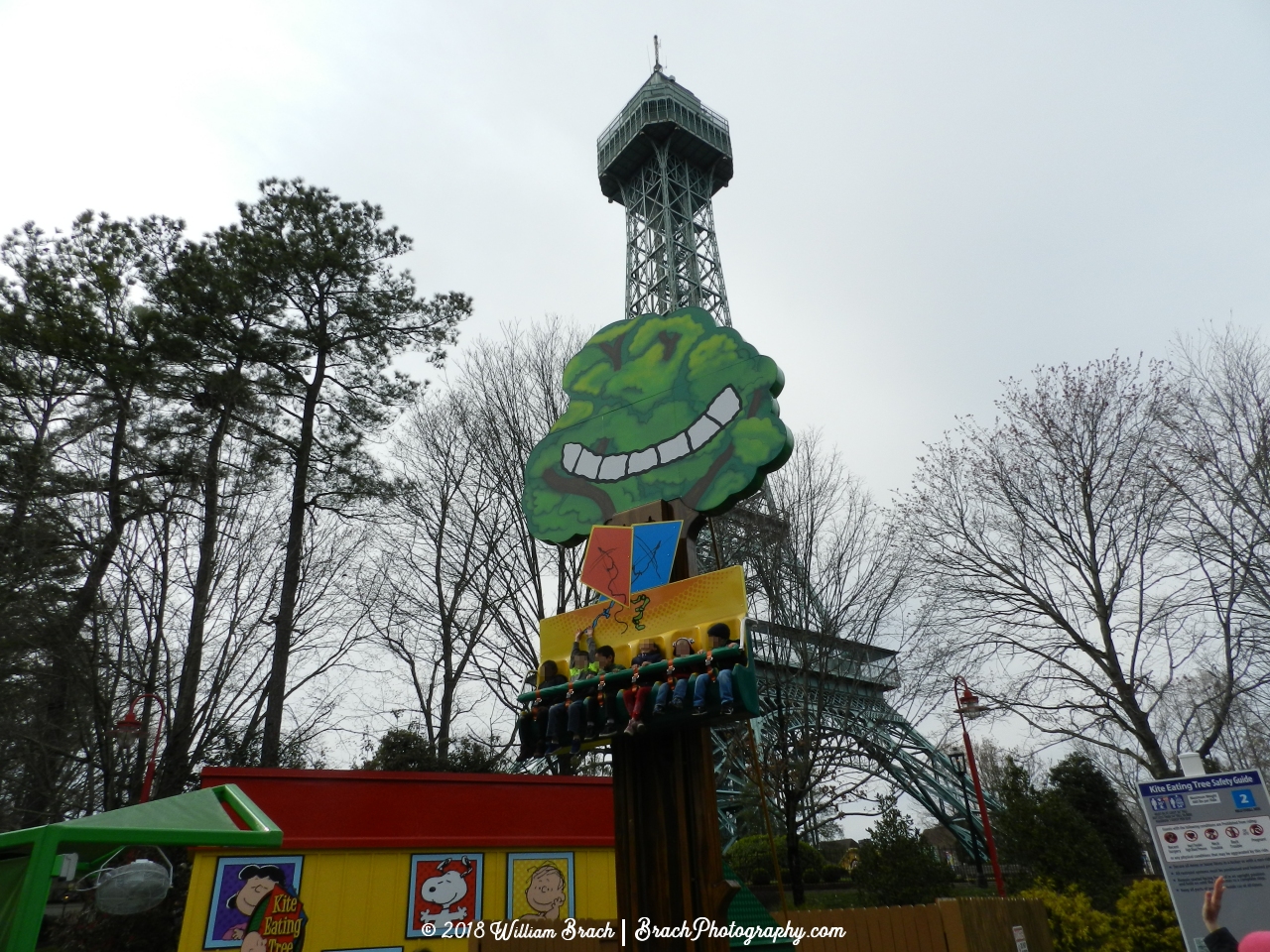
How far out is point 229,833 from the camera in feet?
14.8

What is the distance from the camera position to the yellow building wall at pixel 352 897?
815 centimetres

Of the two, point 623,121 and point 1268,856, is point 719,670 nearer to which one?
point 1268,856

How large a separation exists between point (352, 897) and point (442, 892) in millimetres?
1060

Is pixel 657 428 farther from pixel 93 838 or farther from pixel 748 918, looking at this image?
pixel 93 838

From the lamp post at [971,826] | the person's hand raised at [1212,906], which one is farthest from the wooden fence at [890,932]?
the lamp post at [971,826]

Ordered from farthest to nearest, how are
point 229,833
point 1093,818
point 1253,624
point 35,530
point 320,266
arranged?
point 1093,818, point 320,266, point 1253,624, point 35,530, point 229,833

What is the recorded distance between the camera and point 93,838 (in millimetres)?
4016

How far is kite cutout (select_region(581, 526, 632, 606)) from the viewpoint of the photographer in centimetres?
786

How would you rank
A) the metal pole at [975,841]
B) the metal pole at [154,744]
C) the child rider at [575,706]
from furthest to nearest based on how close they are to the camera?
the metal pole at [975,841] → the metal pole at [154,744] → the child rider at [575,706]

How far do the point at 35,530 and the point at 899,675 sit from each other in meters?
16.0

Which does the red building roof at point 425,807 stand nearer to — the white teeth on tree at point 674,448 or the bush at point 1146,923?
the white teeth on tree at point 674,448

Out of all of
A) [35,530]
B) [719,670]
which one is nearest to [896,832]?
A: [719,670]

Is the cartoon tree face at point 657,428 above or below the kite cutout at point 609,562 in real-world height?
above

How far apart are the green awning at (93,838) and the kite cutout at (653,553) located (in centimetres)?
393
